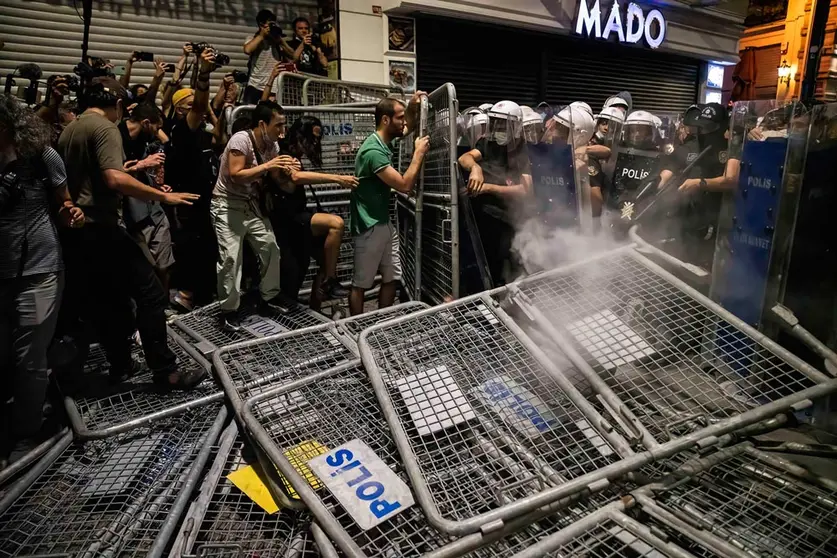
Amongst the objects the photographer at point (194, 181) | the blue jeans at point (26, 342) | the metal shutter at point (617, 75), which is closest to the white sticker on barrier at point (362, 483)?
the blue jeans at point (26, 342)

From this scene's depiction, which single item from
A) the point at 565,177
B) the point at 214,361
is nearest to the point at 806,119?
the point at 565,177

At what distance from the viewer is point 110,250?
3.21 m

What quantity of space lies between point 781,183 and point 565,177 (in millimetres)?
1381

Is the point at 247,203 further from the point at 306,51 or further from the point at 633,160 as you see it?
the point at 306,51

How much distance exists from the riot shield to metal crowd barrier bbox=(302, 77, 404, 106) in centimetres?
400

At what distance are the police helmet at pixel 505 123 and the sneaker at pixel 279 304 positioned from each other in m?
2.19

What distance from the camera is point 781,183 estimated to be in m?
2.74

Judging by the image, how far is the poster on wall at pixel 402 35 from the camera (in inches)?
308

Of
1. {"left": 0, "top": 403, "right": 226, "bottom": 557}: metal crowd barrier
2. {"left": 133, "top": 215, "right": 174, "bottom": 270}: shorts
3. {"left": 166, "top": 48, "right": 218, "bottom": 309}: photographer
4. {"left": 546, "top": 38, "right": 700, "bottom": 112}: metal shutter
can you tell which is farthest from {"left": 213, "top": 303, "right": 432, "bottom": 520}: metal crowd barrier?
{"left": 546, "top": 38, "right": 700, "bottom": 112}: metal shutter

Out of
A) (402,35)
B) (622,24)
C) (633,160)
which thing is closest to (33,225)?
(633,160)

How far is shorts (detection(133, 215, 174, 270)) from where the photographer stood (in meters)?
4.50

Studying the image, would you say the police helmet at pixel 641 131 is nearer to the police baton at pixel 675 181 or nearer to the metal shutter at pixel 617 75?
the police baton at pixel 675 181

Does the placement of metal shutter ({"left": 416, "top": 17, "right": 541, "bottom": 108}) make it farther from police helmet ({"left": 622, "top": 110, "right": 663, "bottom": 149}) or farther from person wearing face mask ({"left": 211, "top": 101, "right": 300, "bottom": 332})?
person wearing face mask ({"left": 211, "top": 101, "right": 300, "bottom": 332})

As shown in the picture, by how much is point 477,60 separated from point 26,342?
8210 mm
